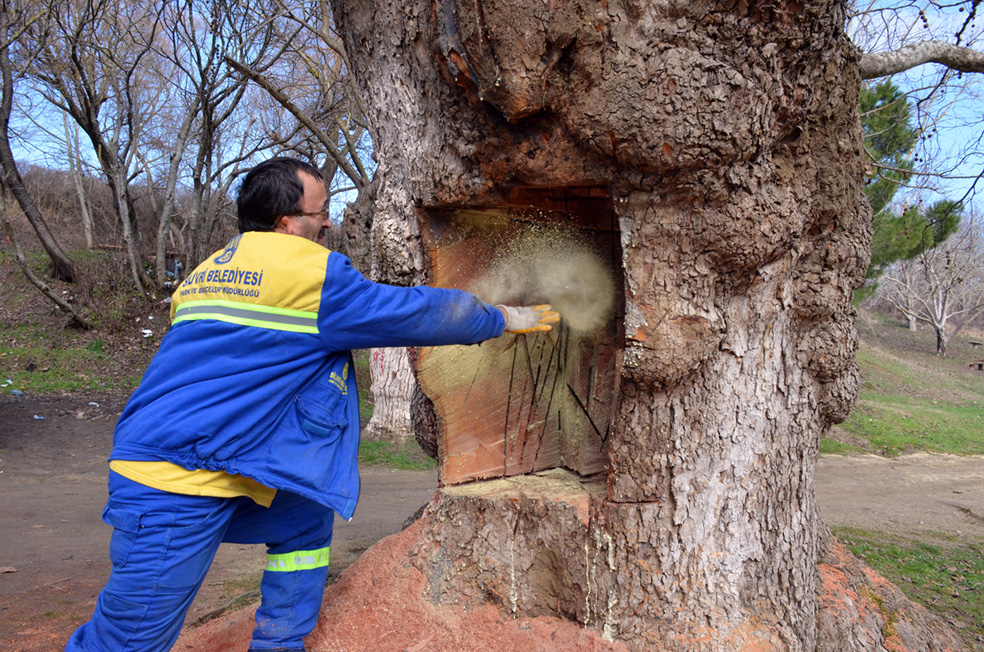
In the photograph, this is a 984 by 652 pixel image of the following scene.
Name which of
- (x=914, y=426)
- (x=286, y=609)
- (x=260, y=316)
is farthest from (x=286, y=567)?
(x=914, y=426)

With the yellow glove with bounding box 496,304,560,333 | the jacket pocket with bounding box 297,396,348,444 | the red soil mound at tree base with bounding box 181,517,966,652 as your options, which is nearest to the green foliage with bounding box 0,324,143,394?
the red soil mound at tree base with bounding box 181,517,966,652

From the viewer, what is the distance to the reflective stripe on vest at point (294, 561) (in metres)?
2.22

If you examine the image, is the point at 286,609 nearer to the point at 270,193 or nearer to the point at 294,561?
the point at 294,561

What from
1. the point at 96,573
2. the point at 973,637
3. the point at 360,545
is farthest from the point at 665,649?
the point at 96,573

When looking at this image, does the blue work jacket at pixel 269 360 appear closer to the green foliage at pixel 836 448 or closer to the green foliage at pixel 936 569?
the green foliage at pixel 936 569

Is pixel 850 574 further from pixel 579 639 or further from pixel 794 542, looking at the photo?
pixel 579 639

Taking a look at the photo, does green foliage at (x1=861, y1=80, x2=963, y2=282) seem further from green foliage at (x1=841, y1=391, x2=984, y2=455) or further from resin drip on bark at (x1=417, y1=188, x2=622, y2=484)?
resin drip on bark at (x1=417, y1=188, x2=622, y2=484)

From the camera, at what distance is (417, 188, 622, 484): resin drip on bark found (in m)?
2.57

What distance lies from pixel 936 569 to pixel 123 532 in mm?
4711

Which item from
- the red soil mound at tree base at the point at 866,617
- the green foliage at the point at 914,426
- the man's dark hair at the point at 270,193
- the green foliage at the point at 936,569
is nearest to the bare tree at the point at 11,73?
the man's dark hair at the point at 270,193

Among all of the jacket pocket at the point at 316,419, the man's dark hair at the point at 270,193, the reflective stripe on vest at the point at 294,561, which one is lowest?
the reflective stripe on vest at the point at 294,561

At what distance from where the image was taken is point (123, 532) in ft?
6.18

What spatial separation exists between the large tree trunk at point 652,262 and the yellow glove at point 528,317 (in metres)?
0.19

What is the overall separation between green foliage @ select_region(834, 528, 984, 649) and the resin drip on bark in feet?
7.26
